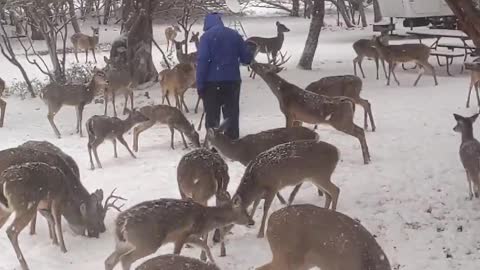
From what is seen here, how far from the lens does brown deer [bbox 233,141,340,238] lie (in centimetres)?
611

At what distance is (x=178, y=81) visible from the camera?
12.2m

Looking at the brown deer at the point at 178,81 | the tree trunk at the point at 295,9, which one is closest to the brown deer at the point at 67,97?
the brown deer at the point at 178,81

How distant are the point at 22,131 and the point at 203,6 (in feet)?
26.2

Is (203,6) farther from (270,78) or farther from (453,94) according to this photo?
(270,78)

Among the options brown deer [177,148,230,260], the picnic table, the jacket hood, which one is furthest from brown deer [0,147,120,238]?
the picnic table

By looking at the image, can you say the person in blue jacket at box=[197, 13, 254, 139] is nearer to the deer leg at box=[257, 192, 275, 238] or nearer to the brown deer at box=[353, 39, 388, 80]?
the deer leg at box=[257, 192, 275, 238]

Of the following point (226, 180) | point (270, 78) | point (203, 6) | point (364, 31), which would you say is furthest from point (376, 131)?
point (364, 31)

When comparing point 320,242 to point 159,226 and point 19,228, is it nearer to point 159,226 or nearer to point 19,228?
point 159,226

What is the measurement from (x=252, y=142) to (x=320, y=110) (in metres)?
1.48

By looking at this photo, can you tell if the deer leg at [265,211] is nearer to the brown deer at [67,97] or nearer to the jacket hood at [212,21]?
the jacket hood at [212,21]

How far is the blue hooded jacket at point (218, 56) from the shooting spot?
8852 millimetres

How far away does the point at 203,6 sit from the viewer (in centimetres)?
1811

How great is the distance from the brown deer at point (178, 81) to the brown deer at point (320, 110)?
12.0ft

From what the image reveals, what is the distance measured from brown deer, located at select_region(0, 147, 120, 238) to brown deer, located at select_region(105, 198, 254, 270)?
4.17 feet
